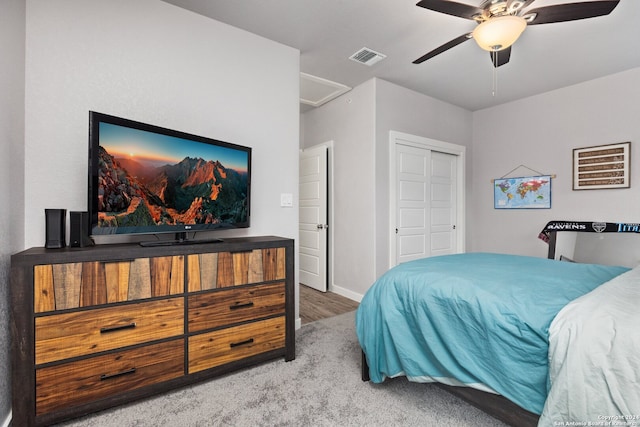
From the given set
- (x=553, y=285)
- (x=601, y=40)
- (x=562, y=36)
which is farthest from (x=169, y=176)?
(x=601, y=40)

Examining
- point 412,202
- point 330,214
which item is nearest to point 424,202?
point 412,202

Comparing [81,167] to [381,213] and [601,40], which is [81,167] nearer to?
[381,213]

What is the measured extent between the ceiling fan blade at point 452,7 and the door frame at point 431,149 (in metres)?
1.84

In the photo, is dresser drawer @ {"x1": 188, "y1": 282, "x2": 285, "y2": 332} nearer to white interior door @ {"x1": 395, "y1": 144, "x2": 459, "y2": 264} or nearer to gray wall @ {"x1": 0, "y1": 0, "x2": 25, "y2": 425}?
gray wall @ {"x1": 0, "y1": 0, "x2": 25, "y2": 425}

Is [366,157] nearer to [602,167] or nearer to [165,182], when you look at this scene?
[165,182]

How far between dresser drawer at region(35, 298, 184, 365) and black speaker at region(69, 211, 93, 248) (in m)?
0.40

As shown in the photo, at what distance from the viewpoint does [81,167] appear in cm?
189

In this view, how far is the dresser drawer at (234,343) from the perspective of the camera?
6.01ft

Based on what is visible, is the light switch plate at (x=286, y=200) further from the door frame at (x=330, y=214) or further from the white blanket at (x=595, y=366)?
the white blanket at (x=595, y=366)

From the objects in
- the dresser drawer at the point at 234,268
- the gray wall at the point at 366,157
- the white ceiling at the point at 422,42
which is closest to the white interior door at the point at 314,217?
the gray wall at the point at 366,157

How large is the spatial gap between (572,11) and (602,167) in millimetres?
2586

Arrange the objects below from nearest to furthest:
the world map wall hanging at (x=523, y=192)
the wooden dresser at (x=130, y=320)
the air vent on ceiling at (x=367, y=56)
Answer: the wooden dresser at (x=130, y=320), the air vent on ceiling at (x=367, y=56), the world map wall hanging at (x=523, y=192)

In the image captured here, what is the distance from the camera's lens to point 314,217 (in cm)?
433

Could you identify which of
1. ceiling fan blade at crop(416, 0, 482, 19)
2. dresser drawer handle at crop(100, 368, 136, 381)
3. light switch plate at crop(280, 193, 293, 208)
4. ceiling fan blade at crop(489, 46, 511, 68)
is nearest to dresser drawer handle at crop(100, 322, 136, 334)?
dresser drawer handle at crop(100, 368, 136, 381)
